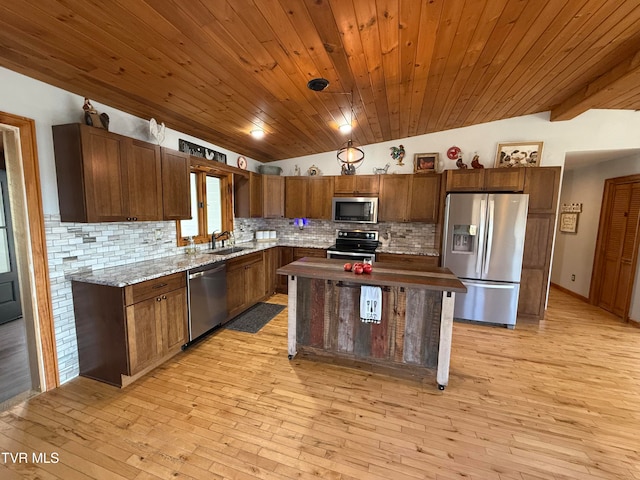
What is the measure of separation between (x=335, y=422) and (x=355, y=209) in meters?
3.25

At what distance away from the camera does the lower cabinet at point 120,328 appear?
2.25m

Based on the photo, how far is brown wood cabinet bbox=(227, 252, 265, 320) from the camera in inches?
141

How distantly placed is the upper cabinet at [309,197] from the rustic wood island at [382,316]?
2.10 metres

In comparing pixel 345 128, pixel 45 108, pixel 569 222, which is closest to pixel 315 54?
pixel 345 128

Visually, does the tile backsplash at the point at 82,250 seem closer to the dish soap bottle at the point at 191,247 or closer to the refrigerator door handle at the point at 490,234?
the dish soap bottle at the point at 191,247

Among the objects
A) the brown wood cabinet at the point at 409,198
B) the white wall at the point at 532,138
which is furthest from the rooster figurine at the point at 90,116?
the brown wood cabinet at the point at 409,198

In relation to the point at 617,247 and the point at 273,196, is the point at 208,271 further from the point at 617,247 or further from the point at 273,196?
the point at 617,247

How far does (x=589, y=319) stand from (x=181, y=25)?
6064mm

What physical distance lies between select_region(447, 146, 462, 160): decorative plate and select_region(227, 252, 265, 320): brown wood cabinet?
3530 mm

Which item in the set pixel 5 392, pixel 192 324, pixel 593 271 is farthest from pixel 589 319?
pixel 5 392

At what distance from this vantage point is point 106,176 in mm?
2314

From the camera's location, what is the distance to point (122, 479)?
60.6 inches

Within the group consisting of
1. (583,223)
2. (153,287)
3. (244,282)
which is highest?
(583,223)

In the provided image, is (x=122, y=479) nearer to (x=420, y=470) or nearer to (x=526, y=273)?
(x=420, y=470)
